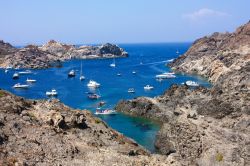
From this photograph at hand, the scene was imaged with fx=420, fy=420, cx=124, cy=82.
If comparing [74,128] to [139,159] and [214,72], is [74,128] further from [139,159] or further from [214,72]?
[214,72]

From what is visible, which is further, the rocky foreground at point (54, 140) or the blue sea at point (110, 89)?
the blue sea at point (110, 89)

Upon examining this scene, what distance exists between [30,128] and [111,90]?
86.4 m

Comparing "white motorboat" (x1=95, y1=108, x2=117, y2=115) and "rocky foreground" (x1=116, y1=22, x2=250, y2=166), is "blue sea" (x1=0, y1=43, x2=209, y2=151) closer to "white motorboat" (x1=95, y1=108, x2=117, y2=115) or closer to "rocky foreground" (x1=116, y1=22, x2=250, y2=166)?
"white motorboat" (x1=95, y1=108, x2=117, y2=115)

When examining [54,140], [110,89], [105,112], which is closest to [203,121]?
[54,140]

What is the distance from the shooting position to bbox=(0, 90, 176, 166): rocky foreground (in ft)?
131

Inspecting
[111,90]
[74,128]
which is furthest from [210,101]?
[111,90]

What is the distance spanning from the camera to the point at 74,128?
50812mm

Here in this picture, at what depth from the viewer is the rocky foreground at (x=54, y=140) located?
39812 mm

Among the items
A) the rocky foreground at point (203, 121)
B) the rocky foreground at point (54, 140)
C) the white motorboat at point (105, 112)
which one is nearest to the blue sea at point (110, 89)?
the white motorboat at point (105, 112)

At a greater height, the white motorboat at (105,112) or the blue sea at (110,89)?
the white motorboat at (105,112)

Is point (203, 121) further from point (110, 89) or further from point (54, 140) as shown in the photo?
point (110, 89)

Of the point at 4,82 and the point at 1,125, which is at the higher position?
the point at 1,125

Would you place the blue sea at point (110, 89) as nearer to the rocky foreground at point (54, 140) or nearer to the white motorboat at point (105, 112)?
the white motorboat at point (105, 112)

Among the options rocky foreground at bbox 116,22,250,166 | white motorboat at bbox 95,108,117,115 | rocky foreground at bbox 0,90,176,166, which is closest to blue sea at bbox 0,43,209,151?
white motorboat at bbox 95,108,117,115
